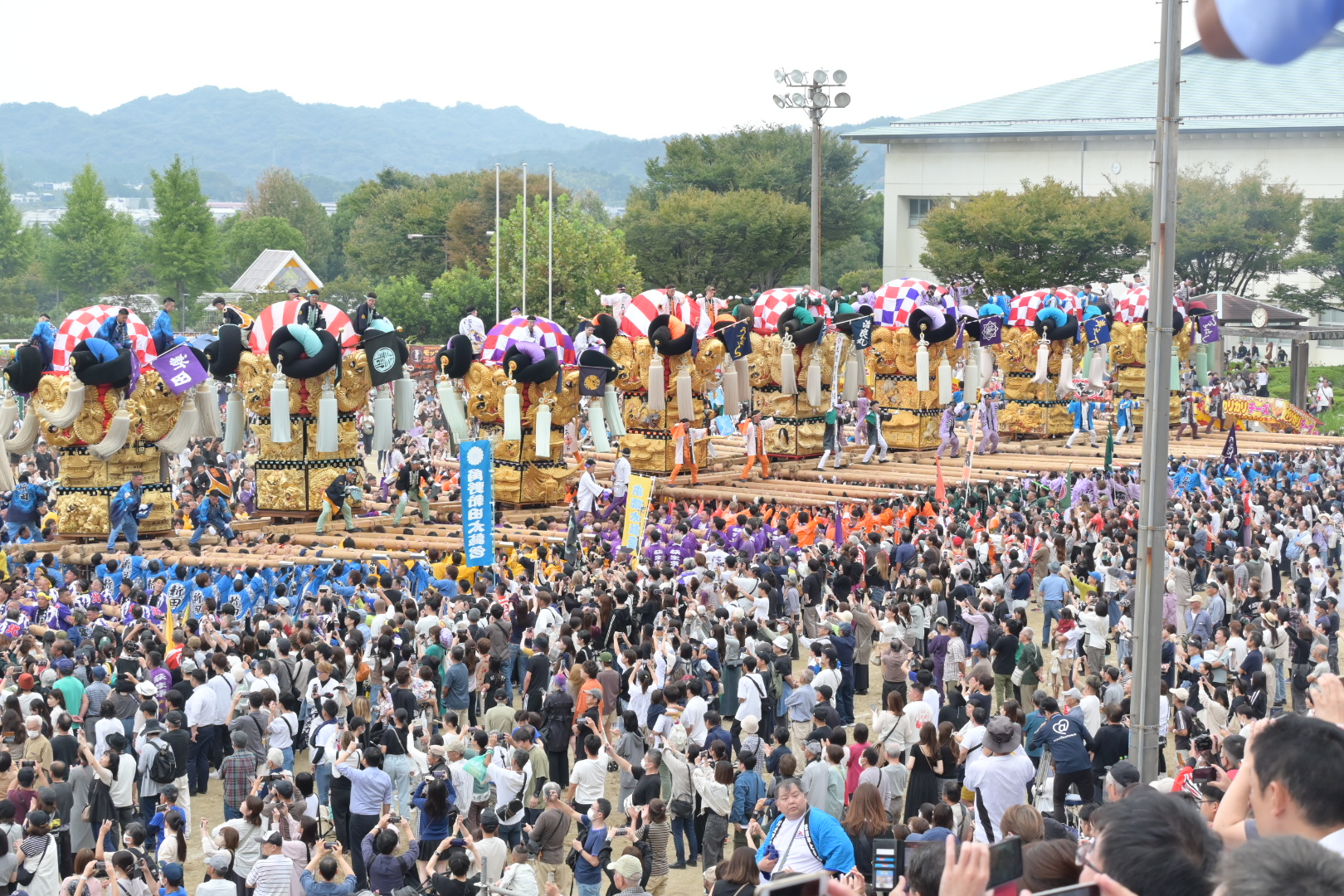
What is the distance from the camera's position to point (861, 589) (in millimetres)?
16547

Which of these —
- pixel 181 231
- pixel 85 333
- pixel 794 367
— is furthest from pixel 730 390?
pixel 181 231

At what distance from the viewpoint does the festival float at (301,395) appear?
66.9 ft

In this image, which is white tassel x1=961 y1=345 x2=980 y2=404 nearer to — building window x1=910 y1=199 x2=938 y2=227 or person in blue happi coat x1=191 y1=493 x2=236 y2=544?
person in blue happi coat x1=191 y1=493 x2=236 y2=544

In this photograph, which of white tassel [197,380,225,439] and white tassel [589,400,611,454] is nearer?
white tassel [197,380,225,439]

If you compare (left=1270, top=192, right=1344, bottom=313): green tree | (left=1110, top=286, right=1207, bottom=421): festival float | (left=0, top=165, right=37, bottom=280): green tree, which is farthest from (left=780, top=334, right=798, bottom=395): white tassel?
(left=0, top=165, right=37, bottom=280): green tree

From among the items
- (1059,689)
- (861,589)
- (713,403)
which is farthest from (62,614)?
(713,403)

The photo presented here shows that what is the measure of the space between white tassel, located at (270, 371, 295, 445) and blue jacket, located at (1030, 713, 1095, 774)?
1272 cm

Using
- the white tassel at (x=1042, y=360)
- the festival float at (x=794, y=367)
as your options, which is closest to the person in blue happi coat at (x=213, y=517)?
the festival float at (x=794, y=367)

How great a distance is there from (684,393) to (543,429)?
9.20 ft

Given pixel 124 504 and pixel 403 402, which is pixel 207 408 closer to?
pixel 124 504

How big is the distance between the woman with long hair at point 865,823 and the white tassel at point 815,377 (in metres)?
16.6

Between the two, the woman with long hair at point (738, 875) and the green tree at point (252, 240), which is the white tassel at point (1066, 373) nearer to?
the woman with long hair at point (738, 875)

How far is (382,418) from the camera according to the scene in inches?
834

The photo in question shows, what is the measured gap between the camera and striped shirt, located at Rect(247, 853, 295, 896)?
8453 mm
